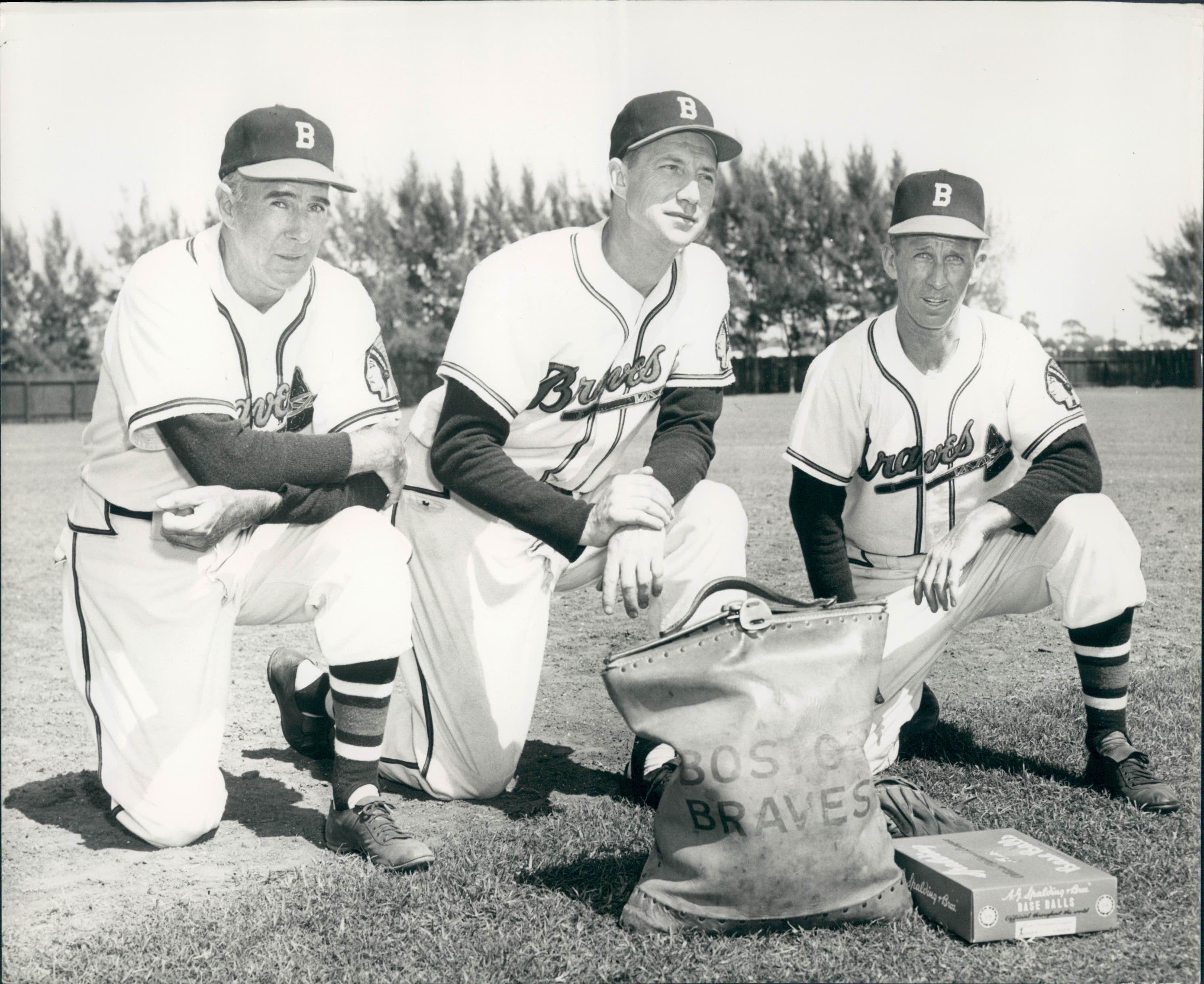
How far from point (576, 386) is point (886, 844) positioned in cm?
148

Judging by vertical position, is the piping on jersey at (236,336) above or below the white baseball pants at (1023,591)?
above

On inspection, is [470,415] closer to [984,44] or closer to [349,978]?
[349,978]

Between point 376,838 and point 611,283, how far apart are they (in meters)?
1.56

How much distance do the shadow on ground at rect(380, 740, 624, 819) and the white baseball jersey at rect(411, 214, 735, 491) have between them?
2.63 feet

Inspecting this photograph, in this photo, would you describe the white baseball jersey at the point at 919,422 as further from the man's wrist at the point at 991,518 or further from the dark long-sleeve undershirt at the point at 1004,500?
the man's wrist at the point at 991,518

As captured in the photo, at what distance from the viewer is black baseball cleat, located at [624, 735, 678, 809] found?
3008 millimetres

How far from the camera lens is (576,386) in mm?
3205

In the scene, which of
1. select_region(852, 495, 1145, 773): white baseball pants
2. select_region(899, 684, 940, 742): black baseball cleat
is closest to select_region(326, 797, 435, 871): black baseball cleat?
select_region(852, 495, 1145, 773): white baseball pants

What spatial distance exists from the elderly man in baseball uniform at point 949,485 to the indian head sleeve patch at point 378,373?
115 centimetres

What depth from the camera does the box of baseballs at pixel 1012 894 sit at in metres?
2.23

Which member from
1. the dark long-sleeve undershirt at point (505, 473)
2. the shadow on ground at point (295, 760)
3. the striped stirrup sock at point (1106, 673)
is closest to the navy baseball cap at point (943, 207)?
the dark long-sleeve undershirt at point (505, 473)

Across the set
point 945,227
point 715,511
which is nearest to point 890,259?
point 945,227

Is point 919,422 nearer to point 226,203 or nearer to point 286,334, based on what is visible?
point 286,334

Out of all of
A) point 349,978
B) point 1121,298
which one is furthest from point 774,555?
point 349,978
